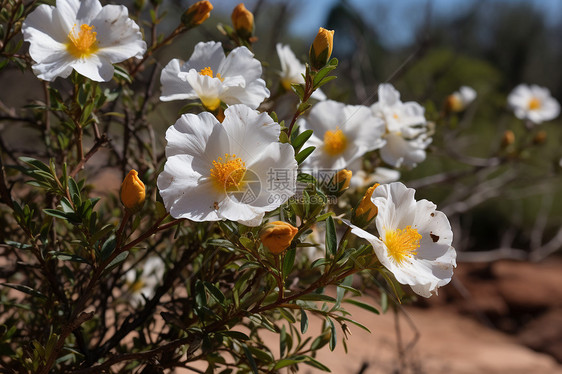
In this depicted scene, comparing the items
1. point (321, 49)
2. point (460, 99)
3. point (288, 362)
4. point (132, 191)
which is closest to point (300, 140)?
point (321, 49)

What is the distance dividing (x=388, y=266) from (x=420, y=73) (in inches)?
224

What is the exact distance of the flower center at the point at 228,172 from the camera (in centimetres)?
64

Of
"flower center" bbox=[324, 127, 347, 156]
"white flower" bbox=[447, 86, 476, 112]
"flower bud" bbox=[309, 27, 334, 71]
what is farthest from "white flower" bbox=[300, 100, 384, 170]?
"white flower" bbox=[447, 86, 476, 112]

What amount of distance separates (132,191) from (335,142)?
438mm

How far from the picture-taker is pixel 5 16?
2.74 ft

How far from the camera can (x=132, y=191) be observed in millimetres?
608

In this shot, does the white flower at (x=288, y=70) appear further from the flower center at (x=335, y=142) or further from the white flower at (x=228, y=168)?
the white flower at (x=228, y=168)

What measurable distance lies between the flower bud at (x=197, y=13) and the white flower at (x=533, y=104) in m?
1.80

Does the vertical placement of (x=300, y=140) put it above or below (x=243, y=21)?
below

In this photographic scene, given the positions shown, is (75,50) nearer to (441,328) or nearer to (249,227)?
(249,227)

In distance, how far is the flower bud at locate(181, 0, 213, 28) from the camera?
876mm

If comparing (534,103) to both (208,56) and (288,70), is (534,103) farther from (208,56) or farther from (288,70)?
(208,56)

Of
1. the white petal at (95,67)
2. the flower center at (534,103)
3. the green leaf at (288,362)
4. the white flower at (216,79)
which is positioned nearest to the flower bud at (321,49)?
the white flower at (216,79)

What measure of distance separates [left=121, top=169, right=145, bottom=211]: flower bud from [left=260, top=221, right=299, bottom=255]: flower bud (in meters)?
0.17
